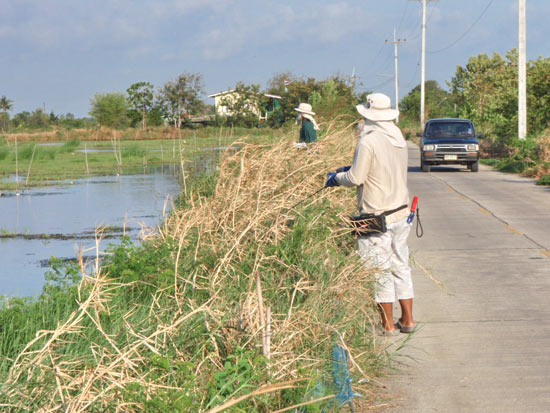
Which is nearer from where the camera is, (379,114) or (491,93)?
(379,114)

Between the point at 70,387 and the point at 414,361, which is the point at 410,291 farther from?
the point at 70,387

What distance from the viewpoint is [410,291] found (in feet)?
25.1

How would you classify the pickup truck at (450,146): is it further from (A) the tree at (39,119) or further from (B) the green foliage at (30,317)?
(A) the tree at (39,119)

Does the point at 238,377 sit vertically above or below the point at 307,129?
below

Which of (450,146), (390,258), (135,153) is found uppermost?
(450,146)

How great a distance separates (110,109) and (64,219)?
88617 millimetres

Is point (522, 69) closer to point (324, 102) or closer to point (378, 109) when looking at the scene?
point (324, 102)

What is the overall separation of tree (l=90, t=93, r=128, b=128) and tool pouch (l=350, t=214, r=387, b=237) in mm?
97035

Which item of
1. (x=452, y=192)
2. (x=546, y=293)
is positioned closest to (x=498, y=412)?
(x=546, y=293)

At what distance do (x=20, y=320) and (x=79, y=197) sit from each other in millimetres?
18963

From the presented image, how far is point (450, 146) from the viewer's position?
30.5m

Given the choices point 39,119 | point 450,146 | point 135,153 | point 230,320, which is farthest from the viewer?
point 39,119

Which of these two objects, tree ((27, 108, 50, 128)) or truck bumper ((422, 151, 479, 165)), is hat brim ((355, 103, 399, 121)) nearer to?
truck bumper ((422, 151, 479, 165))

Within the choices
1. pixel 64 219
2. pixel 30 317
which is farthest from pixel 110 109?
pixel 30 317
